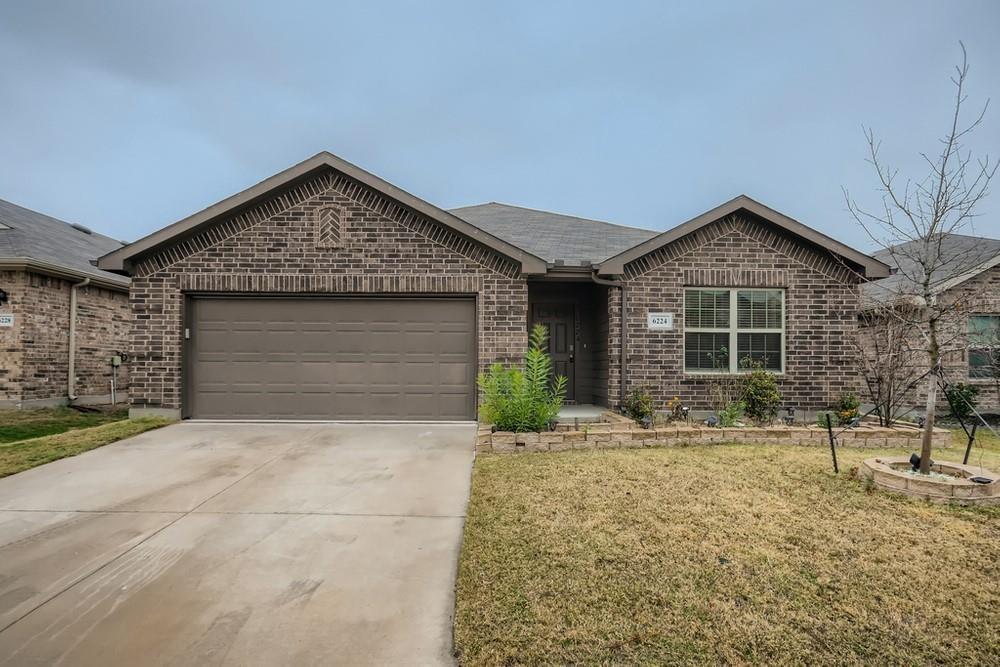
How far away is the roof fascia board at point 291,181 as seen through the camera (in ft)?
28.2

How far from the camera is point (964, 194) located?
5.30 meters

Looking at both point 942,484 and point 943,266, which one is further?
point 943,266

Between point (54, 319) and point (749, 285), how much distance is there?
48.3 ft

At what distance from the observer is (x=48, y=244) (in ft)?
39.6

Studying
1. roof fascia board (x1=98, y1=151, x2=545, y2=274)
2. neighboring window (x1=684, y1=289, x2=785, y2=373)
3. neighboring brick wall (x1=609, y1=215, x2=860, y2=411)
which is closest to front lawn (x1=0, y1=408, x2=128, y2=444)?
roof fascia board (x1=98, y1=151, x2=545, y2=274)

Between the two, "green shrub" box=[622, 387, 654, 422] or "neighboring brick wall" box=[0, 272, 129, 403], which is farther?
"neighboring brick wall" box=[0, 272, 129, 403]

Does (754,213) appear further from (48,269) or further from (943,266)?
(48,269)

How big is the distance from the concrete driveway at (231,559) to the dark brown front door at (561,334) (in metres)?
4.95

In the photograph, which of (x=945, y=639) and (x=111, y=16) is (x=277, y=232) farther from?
(x=111, y=16)

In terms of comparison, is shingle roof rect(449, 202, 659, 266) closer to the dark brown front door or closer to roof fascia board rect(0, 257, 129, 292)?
the dark brown front door

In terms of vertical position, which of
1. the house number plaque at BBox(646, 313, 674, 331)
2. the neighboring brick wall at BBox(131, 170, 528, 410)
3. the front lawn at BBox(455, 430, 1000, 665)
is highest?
the neighboring brick wall at BBox(131, 170, 528, 410)

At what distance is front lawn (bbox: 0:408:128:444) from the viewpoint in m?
8.15

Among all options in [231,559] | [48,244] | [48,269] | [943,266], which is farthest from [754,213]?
[48,244]

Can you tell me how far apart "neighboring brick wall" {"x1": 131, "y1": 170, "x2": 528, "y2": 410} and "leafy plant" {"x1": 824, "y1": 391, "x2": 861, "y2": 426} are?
216 inches
